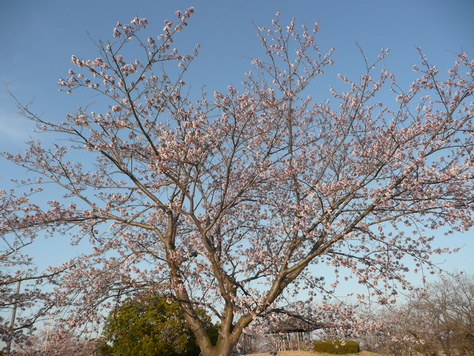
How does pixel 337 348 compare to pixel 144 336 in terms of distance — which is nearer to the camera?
pixel 144 336

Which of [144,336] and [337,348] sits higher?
[144,336]

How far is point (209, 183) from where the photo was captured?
10.4m

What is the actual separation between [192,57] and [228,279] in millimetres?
5385

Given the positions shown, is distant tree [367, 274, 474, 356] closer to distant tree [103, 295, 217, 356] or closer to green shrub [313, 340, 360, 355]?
green shrub [313, 340, 360, 355]

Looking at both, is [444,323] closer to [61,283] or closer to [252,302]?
[252,302]

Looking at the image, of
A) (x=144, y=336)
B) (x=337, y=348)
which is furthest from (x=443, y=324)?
(x=144, y=336)

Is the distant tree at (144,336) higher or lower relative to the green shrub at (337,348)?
higher

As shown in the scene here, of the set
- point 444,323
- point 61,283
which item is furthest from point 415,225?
point 444,323

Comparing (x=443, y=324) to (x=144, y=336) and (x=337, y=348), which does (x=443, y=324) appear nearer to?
(x=337, y=348)

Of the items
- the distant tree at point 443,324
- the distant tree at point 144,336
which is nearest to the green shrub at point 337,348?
the distant tree at point 443,324

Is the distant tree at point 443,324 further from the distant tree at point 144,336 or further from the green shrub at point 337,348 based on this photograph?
the distant tree at point 144,336

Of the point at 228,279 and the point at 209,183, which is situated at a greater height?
the point at 209,183

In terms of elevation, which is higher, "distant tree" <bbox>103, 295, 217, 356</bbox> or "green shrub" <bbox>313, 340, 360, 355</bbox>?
"distant tree" <bbox>103, 295, 217, 356</bbox>

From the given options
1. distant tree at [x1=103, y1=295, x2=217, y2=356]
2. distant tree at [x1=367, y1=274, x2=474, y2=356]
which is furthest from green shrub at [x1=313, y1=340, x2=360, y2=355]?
distant tree at [x1=103, y1=295, x2=217, y2=356]
